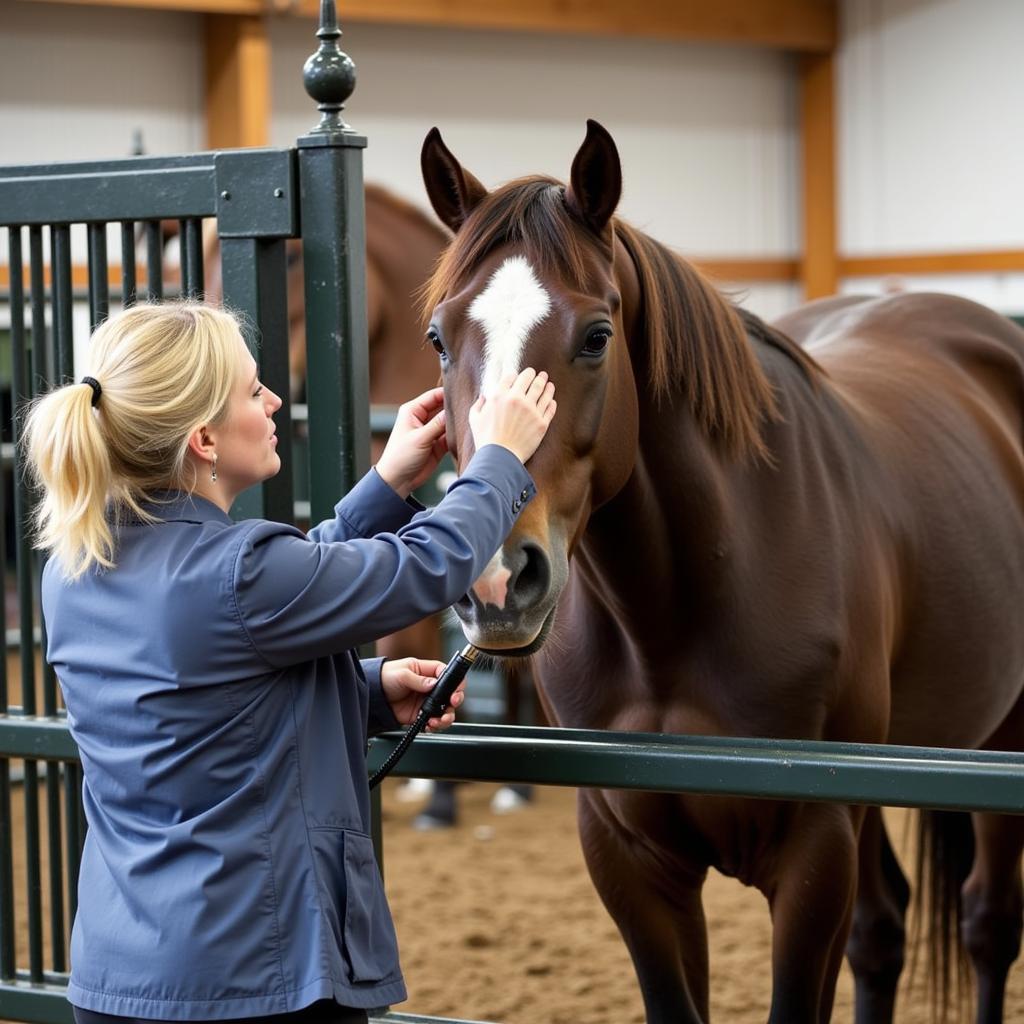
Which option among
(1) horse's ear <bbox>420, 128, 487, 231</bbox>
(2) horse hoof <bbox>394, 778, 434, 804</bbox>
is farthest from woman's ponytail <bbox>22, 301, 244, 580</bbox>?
(2) horse hoof <bbox>394, 778, 434, 804</bbox>

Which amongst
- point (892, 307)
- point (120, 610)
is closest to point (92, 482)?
point (120, 610)

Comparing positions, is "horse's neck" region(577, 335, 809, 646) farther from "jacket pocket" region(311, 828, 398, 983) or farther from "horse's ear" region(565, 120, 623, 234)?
"jacket pocket" region(311, 828, 398, 983)

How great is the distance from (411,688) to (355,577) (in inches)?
10.7

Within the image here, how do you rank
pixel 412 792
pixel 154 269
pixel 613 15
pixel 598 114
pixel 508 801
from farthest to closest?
pixel 598 114 → pixel 613 15 → pixel 412 792 → pixel 508 801 → pixel 154 269

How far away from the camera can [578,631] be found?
6.79ft

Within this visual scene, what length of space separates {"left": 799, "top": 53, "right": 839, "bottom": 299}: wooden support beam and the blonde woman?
436 inches

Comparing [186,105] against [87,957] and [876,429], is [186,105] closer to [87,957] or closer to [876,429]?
[876,429]

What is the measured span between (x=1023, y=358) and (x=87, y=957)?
237 centimetres

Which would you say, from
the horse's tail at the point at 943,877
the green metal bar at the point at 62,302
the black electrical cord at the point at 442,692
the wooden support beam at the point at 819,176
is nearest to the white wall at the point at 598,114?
the wooden support beam at the point at 819,176

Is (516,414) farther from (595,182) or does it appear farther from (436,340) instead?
(595,182)

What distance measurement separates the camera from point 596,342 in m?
1.63

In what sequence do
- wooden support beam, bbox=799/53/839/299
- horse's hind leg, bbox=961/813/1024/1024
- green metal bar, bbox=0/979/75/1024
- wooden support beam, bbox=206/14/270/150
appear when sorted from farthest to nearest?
wooden support beam, bbox=799/53/839/299, wooden support beam, bbox=206/14/270/150, horse's hind leg, bbox=961/813/1024/1024, green metal bar, bbox=0/979/75/1024

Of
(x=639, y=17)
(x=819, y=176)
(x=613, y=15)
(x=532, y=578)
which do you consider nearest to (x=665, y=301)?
(x=532, y=578)

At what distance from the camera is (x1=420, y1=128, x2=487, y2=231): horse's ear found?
175 centimetres
